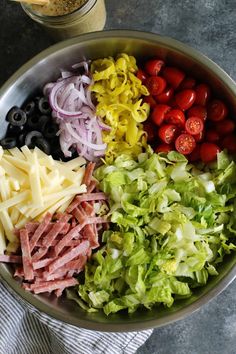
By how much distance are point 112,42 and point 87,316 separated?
2.75ft

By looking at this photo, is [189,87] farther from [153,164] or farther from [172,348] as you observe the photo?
[172,348]

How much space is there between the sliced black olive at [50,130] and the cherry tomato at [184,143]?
38 cm

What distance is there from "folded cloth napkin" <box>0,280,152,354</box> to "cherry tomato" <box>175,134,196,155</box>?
0.60 metres

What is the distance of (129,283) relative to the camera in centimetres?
172

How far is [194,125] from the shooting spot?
1.78m

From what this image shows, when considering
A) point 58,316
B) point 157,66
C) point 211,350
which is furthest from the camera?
point 211,350

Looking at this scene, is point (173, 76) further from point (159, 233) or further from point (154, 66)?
point (159, 233)

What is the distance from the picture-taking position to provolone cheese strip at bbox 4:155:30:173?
1.73 metres

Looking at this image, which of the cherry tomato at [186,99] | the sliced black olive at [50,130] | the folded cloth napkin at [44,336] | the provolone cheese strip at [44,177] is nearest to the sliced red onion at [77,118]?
the sliced black olive at [50,130]

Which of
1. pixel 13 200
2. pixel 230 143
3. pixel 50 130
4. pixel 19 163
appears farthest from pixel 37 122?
pixel 230 143

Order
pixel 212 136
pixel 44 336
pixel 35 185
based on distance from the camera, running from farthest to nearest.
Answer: pixel 44 336, pixel 212 136, pixel 35 185

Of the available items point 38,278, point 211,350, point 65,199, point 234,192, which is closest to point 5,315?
point 38,278

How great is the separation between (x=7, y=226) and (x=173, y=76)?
2.26ft

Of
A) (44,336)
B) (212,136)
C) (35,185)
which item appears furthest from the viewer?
(44,336)
